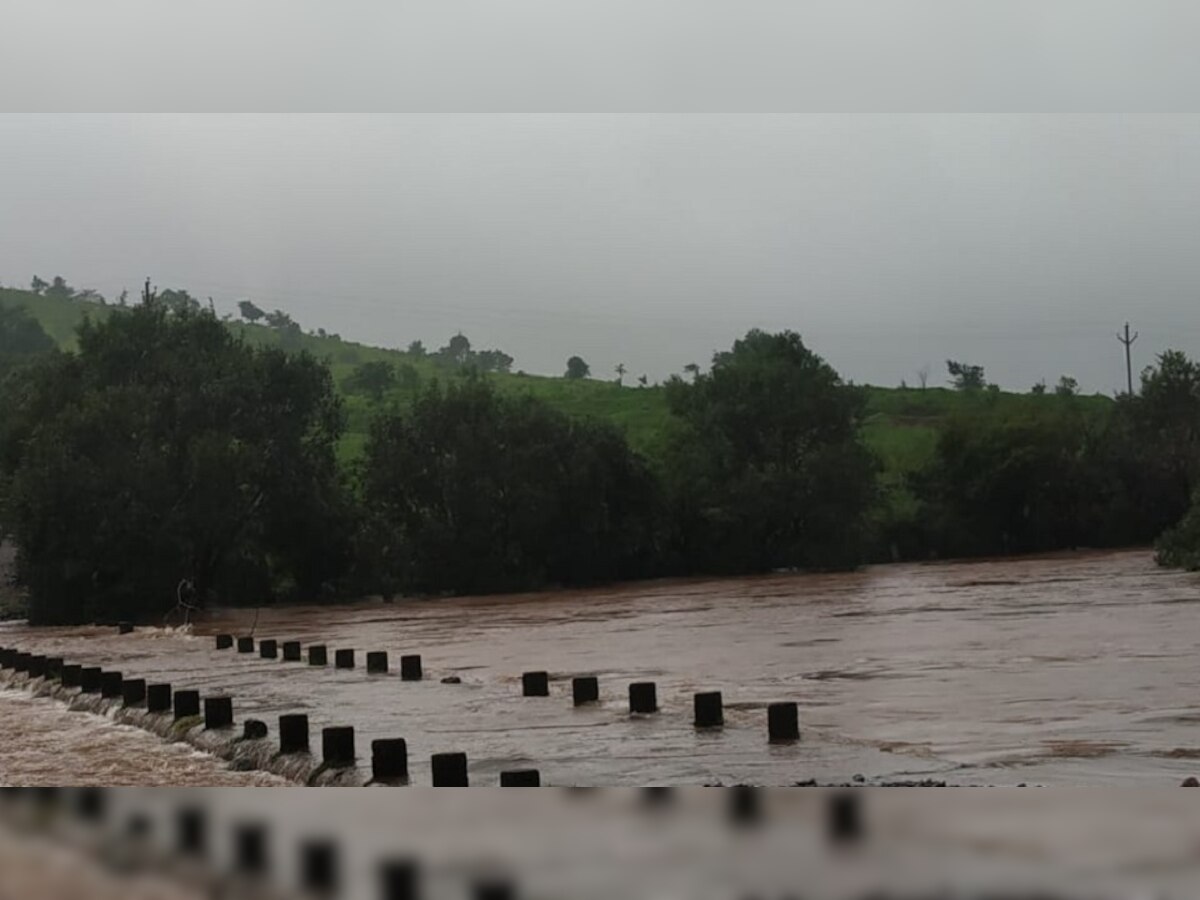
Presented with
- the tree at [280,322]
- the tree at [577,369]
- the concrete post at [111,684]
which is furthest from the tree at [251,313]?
the concrete post at [111,684]

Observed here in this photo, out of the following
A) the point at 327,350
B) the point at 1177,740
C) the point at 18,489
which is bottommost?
the point at 1177,740

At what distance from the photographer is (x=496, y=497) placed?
3488 cm

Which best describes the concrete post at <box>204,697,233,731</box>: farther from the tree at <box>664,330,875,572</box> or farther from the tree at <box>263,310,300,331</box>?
the tree at <box>263,310,300,331</box>

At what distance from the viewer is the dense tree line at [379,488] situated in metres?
26.5

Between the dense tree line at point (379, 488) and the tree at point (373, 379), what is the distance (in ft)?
0.16

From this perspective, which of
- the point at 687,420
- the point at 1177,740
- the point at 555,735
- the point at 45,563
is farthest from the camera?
the point at 45,563

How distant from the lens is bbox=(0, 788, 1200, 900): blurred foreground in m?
4.29

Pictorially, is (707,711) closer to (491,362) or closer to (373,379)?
(491,362)

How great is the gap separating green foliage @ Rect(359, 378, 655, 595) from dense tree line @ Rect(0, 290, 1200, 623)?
0.05 m

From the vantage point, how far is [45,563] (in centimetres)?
3325

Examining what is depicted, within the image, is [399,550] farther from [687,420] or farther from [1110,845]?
[1110,845]

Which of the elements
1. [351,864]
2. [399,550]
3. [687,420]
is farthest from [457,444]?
[351,864]

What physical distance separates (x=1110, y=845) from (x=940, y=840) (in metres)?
0.51

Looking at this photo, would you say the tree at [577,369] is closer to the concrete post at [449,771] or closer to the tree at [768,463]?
the tree at [768,463]
